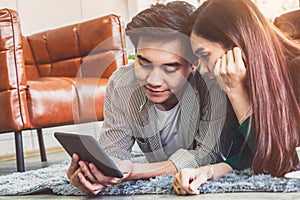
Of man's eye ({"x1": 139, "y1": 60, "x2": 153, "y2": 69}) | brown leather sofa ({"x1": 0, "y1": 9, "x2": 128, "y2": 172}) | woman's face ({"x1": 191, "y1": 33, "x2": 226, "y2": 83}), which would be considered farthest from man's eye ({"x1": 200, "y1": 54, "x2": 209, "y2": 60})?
brown leather sofa ({"x1": 0, "y1": 9, "x2": 128, "y2": 172})

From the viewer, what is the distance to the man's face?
949 mm

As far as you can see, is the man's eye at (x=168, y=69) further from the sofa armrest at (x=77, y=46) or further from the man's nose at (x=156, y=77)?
the sofa armrest at (x=77, y=46)

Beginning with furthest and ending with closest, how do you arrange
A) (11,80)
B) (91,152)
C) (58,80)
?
1. (58,80)
2. (11,80)
3. (91,152)

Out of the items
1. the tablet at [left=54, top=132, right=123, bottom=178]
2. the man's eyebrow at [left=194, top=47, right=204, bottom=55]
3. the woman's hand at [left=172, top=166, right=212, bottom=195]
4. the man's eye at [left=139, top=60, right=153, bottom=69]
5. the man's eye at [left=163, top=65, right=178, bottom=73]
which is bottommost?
the woman's hand at [left=172, top=166, right=212, bottom=195]

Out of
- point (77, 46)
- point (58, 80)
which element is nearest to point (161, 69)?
point (58, 80)

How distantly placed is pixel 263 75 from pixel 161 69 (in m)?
0.19

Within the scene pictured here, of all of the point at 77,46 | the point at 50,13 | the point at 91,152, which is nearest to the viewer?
the point at 91,152

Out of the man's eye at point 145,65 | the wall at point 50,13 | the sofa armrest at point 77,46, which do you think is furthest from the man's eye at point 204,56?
the wall at point 50,13

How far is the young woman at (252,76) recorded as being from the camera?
92 centimetres

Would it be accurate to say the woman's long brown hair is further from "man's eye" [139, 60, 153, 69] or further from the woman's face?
"man's eye" [139, 60, 153, 69]

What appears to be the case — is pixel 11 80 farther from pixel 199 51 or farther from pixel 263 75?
pixel 263 75

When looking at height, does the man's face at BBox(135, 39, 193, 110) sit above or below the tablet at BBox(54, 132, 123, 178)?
above

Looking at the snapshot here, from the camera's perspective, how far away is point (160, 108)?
105cm

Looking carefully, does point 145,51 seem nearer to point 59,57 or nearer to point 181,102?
point 181,102
